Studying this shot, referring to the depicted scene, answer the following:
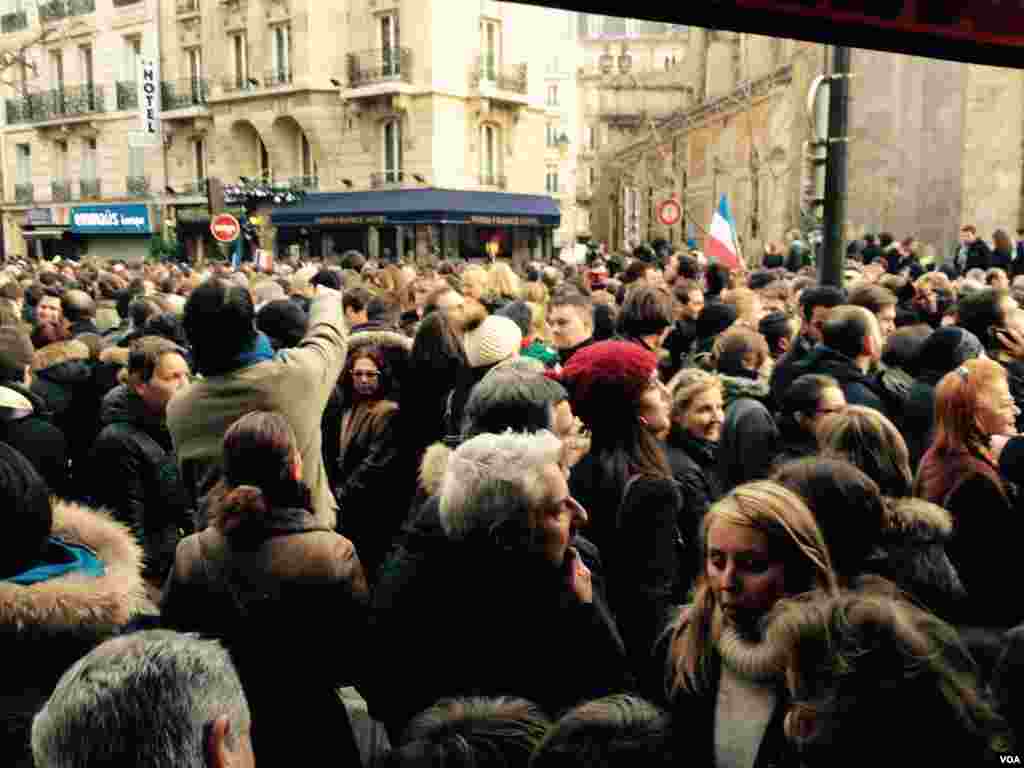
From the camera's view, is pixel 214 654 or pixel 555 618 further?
pixel 555 618

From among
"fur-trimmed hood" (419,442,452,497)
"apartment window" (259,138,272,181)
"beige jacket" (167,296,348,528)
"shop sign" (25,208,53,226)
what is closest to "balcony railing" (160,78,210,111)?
"apartment window" (259,138,272,181)

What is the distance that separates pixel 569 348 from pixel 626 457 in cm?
232

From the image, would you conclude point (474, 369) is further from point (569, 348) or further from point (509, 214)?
point (509, 214)

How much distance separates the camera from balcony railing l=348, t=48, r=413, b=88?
28359mm

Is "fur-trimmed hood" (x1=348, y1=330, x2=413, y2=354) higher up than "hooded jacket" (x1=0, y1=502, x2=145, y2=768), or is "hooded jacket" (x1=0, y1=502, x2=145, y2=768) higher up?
"fur-trimmed hood" (x1=348, y1=330, x2=413, y2=354)

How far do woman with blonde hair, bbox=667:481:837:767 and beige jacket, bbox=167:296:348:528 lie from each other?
1.58 meters

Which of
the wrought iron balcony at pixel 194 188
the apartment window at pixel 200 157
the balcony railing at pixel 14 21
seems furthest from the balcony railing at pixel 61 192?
the apartment window at pixel 200 157

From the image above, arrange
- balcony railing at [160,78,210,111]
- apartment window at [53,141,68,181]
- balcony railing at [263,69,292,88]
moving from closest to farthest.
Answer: balcony railing at [263,69,292,88], balcony railing at [160,78,210,111], apartment window at [53,141,68,181]

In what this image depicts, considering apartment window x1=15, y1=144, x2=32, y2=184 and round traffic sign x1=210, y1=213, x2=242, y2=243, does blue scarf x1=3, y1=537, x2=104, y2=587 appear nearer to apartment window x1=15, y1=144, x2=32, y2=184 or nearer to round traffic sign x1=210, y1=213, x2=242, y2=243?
round traffic sign x1=210, y1=213, x2=242, y2=243

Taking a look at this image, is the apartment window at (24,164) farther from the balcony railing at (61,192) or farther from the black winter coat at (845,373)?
the black winter coat at (845,373)

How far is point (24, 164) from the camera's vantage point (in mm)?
40125

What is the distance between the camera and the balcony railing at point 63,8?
1417 inches

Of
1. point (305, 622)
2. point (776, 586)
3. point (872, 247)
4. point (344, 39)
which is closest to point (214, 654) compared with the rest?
point (305, 622)

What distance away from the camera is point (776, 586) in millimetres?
2365
